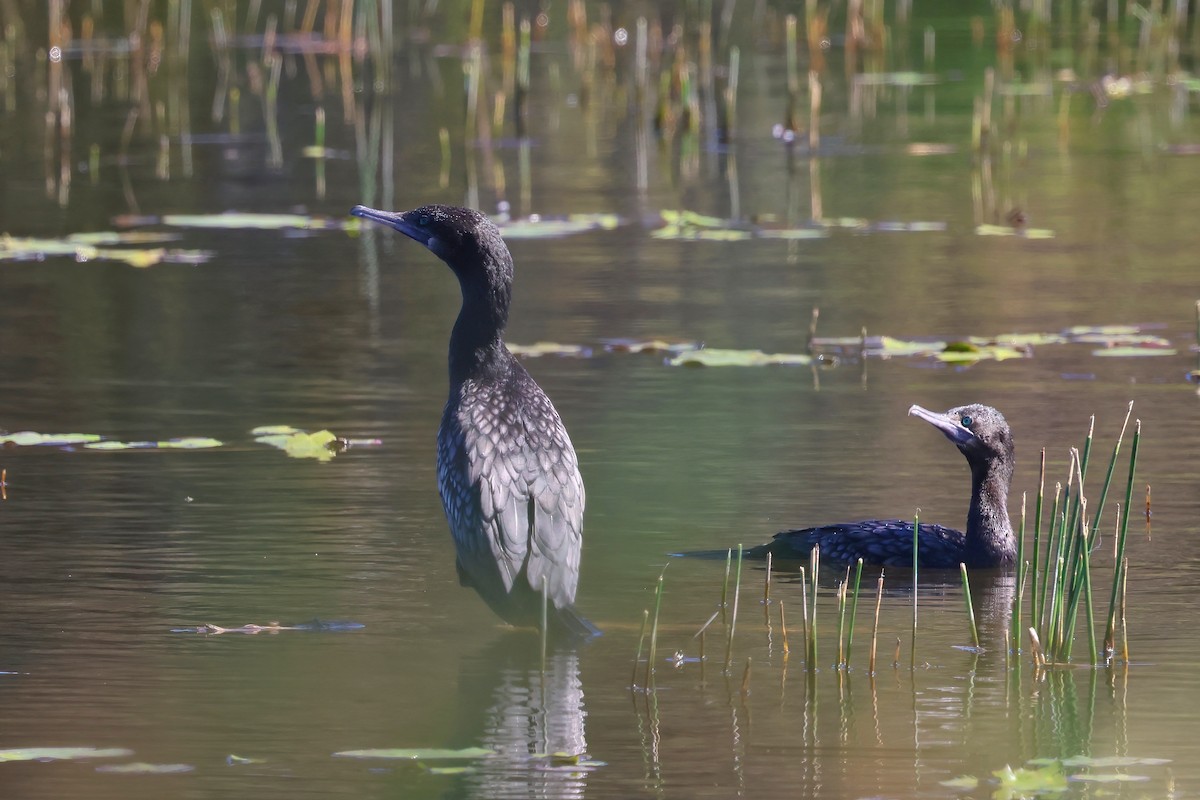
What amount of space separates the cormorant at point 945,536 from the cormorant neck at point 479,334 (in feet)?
3.91

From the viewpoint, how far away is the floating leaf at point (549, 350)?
11.7 metres

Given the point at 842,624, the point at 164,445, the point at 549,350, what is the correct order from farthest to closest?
the point at 549,350 → the point at 164,445 → the point at 842,624

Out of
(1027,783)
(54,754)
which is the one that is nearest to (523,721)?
(54,754)

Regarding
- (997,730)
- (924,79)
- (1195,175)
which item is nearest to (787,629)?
(997,730)

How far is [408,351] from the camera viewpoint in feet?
39.8

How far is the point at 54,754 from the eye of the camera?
5945 millimetres

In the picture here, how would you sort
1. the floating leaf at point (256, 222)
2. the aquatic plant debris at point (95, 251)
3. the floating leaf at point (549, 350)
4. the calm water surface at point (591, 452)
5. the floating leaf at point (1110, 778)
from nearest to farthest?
the floating leaf at point (1110, 778) → the calm water surface at point (591, 452) → the floating leaf at point (549, 350) → the aquatic plant debris at point (95, 251) → the floating leaf at point (256, 222)

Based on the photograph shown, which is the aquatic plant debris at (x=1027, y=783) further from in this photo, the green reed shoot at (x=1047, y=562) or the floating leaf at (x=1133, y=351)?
the floating leaf at (x=1133, y=351)

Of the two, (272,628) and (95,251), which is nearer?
(272,628)

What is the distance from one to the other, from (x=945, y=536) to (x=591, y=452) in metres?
2.02

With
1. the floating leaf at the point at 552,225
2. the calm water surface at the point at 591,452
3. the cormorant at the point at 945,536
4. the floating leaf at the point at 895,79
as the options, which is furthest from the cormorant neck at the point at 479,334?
the floating leaf at the point at 895,79

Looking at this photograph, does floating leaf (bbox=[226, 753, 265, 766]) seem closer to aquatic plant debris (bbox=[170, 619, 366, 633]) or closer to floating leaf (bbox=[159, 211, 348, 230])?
aquatic plant debris (bbox=[170, 619, 366, 633])

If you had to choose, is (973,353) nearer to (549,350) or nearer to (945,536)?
→ (549,350)

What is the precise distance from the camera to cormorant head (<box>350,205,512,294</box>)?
7926mm
